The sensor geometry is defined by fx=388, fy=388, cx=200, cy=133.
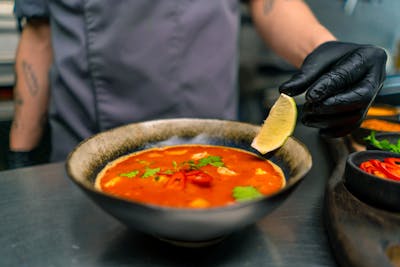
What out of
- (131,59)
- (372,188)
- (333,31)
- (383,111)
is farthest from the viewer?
(333,31)

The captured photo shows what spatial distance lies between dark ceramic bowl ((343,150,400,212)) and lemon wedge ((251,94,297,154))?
193 mm

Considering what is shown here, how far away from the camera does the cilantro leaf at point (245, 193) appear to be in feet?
2.94

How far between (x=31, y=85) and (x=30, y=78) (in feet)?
0.11

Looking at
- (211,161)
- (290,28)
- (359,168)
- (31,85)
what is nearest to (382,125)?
(290,28)

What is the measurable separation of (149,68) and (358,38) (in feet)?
8.41

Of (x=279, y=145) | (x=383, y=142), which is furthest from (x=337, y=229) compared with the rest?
(x=383, y=142)

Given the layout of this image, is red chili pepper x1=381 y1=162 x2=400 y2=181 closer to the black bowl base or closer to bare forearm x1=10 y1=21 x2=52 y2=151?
the black bowl base

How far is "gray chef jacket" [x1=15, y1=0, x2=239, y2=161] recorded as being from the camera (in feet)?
5.26

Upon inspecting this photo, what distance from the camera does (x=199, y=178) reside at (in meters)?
0.99

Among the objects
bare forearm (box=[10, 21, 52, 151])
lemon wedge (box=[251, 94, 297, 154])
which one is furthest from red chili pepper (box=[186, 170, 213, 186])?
bare forearm (box=[10, 21, 52, 151])

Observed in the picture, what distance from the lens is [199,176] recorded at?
3.28 ft

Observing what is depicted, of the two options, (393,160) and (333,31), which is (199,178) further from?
(333,31)

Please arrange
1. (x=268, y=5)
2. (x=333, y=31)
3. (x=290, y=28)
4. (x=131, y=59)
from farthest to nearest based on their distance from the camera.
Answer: (x=333, y=31) < (x=268, y=5) < (x=290, y=28) < (x=131, y=59)

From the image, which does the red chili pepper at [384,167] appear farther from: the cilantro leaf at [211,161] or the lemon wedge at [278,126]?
the cilantro leaf at [211,161]
